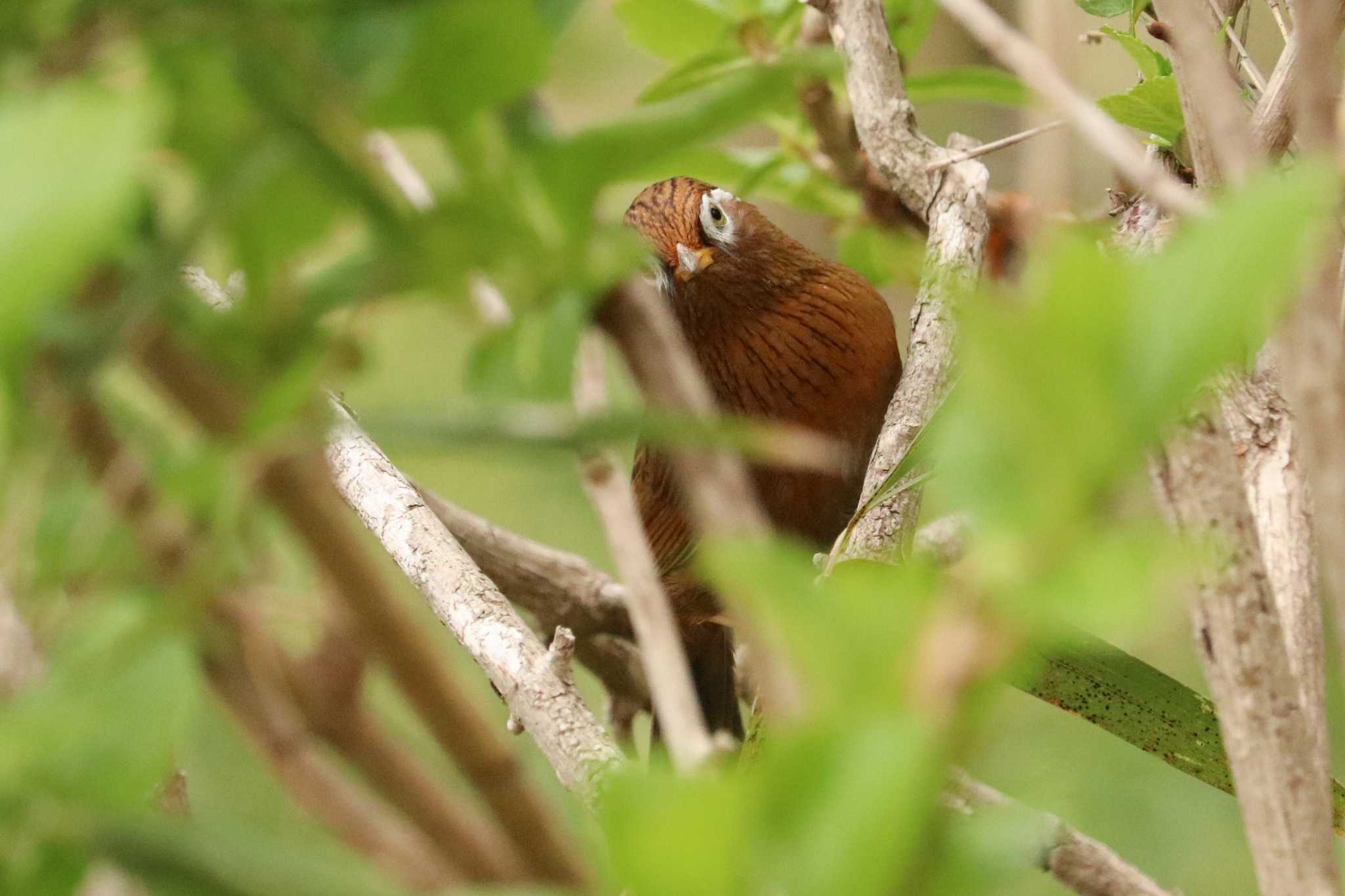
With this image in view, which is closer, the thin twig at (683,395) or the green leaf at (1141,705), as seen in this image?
the thin twig at (683,395)

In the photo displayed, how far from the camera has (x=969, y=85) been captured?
1593 millimetres

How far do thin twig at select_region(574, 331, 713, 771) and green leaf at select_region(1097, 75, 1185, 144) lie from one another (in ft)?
2.67

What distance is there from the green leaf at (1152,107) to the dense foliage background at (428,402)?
2.76 ft

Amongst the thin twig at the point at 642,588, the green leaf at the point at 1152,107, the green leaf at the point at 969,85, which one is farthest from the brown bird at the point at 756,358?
the thin twig at the point at 642,588

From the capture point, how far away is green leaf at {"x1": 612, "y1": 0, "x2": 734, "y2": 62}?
1.47 m

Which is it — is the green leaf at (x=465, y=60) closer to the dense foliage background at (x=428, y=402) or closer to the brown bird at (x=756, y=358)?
the dense foliage background at (x=428, y=402)

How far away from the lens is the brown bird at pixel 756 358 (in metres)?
1.78

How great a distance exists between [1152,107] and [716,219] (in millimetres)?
917

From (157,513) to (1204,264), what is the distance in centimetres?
25

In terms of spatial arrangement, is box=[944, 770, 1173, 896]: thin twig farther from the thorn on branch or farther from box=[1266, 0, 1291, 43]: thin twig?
box=[1266, 0, 1291, 43]: thin twig

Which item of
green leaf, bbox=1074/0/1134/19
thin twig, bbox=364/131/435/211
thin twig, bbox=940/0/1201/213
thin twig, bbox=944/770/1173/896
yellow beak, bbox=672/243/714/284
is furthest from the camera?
yellow beak, bbox=672/243/714/284

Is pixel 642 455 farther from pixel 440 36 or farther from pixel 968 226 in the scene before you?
pixel 440 36

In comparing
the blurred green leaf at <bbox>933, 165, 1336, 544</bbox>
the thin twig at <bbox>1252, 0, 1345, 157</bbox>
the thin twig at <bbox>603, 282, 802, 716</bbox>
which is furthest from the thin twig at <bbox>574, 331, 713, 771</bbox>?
the thin twig at <bbox>1252, 0, 1345, 157</bbox>

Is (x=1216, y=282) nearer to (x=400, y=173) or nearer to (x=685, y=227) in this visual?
(x=400, y=173)
